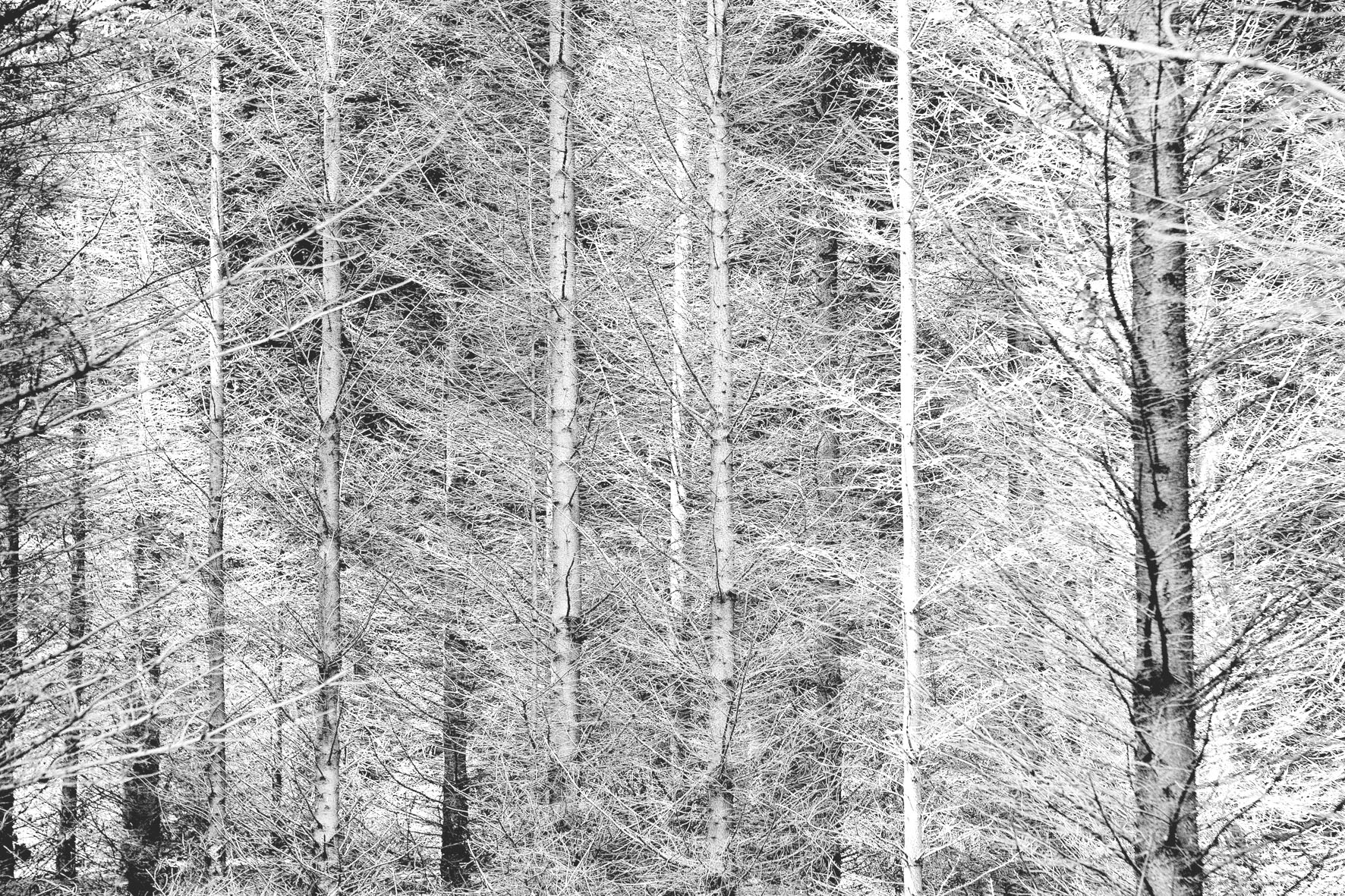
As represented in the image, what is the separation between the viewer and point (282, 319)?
25.6 feet

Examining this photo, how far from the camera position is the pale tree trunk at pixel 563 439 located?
712 centimetres

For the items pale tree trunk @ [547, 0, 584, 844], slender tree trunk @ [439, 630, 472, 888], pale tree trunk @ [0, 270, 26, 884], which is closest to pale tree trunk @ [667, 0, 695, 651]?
pale tree trunk @ [547, 0, 584, 844]

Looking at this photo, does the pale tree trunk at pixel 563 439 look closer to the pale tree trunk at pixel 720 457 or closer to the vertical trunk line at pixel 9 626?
the pale tree trunk at pixel 720 457

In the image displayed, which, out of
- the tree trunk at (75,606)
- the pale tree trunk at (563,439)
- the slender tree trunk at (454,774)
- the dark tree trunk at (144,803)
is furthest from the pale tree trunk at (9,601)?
the slender tree trunk at (454,774)

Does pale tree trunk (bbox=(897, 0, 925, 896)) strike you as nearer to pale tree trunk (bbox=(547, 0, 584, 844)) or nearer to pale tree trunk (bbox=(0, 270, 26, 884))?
pale tree trunk (bbox=(547, 0, 584, 844))

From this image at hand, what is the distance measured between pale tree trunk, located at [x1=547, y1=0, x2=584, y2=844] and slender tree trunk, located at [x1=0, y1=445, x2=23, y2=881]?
3625 millimetres

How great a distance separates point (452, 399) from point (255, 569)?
3538 millimetres

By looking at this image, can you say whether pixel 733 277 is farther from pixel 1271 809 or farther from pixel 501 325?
pixel 1271 809

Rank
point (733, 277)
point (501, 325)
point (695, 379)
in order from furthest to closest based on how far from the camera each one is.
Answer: point (733, 277) < point (501, 325) < point (695, 379)

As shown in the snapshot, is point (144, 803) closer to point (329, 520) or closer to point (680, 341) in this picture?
point (329, 520)

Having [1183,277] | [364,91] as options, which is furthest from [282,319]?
[1183,277]

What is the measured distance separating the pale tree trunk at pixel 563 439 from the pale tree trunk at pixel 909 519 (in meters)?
2.62

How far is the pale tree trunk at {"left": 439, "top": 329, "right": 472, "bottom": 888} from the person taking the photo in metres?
11.0

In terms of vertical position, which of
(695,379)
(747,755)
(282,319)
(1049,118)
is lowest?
(747,755)
